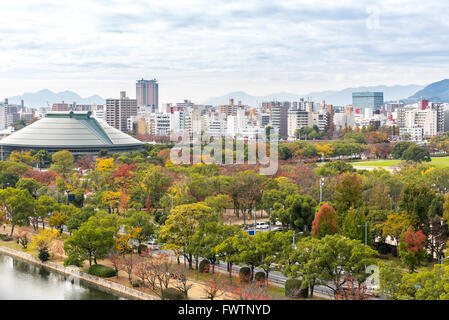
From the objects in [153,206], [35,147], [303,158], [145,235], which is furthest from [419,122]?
[145,235]

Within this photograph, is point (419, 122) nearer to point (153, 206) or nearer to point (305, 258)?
point (153, 206)

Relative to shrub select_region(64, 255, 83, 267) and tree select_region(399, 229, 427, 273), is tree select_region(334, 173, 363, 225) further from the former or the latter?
shrub select_region(64, 255, 83, 267)

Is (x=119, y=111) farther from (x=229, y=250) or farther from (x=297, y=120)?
(x=229, y=250)

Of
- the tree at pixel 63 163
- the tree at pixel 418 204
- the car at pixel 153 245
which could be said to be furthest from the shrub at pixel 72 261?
the tree at pixel 63 163
